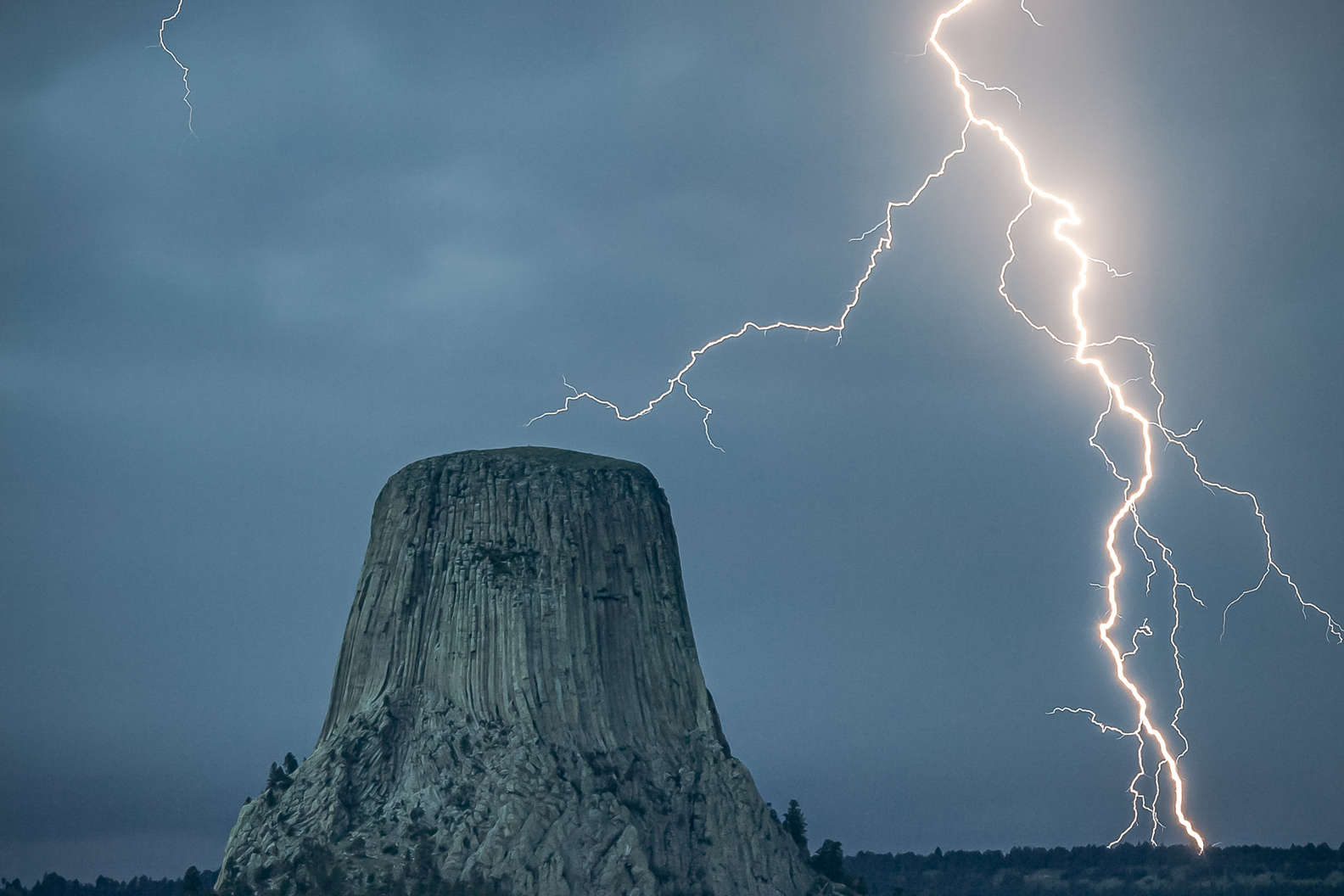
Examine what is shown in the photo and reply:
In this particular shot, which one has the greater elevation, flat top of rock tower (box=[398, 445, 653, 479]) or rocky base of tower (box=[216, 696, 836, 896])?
flat top of rock tower (box=[398, 445, 653, 479])

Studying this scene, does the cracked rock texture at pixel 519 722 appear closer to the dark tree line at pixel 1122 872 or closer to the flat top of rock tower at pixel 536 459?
the flat top of rock tower at pixel 536 459

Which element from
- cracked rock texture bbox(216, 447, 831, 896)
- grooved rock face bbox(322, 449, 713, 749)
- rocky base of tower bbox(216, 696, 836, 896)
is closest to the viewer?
rocky base of tower bbox(216, 696, 836, 896)

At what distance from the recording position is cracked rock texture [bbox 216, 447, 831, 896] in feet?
291

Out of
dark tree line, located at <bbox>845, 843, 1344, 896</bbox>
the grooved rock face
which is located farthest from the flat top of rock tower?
dark tree line, located at <bbox>845, 843, 1344, 896</bbox>

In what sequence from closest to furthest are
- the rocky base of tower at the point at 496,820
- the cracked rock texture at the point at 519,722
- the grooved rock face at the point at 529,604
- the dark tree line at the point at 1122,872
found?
the rocky base of tower at the point at 496,820, the cracked rock texture at the point at 519,722, the grooved rock face at the point at 529,604, the dark tree line at the point at 1122,872

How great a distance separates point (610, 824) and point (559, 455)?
76.8 ft

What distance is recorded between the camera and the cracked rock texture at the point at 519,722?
291 ft

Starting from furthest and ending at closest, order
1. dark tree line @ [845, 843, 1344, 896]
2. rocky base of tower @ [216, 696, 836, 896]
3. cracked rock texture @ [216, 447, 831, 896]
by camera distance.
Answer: dark tree line @ [845, 843, 1344, 896], cracked rock texture @ [216, 447, 831, 896], rocky base of tower @ [216, 696, 836, 896]

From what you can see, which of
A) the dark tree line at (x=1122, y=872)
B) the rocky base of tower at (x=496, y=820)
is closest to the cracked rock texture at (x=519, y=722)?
the rocky base of tower at (x=496, y=820)

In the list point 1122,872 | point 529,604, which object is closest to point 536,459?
point 529,604

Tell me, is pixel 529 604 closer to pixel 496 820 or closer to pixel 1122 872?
pixel 496 820

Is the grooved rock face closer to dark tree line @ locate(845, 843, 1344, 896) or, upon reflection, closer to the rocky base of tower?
the rocky base of tower

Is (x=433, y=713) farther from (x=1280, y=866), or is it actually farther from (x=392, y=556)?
(x=1280, y=866)

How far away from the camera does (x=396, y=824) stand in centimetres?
8969
